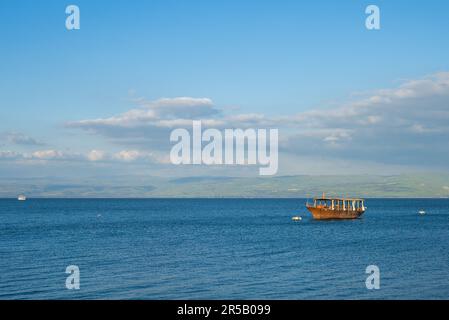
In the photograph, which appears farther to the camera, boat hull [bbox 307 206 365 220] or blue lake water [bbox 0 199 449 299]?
boat hull [bbox 307 206 365 220]

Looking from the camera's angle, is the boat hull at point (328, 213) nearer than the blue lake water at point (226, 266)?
No

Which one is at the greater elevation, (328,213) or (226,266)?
(226,266)

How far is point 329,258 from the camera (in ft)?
194

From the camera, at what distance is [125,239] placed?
84.9 metres

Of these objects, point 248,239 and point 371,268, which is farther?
point 248,239

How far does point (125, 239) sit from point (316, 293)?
1997 inches

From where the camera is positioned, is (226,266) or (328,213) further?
(328,213)

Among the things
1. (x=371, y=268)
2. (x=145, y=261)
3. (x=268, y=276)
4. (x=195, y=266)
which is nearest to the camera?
(x=268, y=276)

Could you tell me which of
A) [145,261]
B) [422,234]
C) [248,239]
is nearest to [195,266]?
[145,261]

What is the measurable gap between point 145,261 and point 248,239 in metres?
28.8

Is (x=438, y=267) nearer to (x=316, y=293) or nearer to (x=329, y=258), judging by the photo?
(x=329, y=258)

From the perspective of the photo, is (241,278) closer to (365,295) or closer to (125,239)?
(365,295)
